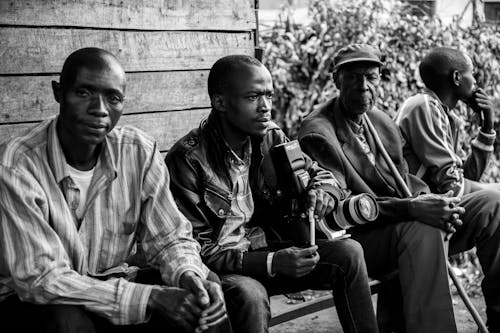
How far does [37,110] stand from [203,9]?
1.24m

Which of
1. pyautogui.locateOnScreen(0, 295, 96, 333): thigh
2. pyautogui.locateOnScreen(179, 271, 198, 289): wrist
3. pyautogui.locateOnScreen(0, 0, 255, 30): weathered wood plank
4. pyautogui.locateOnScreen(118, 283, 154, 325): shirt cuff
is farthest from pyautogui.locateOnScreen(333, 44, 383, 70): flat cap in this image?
pyautogui.locateOnScreen(0, 295, 96, 333): thigh

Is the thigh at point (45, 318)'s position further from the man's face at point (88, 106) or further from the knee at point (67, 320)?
the man's face at point (88, 106)

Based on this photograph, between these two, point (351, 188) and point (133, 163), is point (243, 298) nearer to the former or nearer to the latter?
point (133, 163)

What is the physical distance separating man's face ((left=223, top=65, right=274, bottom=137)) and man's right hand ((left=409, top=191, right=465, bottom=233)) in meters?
1.04

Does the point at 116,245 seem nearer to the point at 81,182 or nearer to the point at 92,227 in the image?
the point at 92,227

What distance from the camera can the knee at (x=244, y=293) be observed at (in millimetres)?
3113

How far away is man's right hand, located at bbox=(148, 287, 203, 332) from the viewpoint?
2.75 m

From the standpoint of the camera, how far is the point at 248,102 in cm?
356

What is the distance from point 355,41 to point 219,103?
2.83 metres

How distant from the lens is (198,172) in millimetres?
3430

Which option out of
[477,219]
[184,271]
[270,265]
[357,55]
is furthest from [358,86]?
[184,271]

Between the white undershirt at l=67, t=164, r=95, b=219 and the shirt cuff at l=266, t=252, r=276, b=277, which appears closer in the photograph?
the white undershirt at l=67, t=164, r=95, b=219

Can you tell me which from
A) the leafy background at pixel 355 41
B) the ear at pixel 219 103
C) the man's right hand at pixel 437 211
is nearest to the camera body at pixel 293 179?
the ear at pixel 219 103

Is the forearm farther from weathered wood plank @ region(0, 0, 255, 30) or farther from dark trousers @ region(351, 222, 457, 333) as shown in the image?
weathered wood plank @ region(0, 0, 255, 30)
